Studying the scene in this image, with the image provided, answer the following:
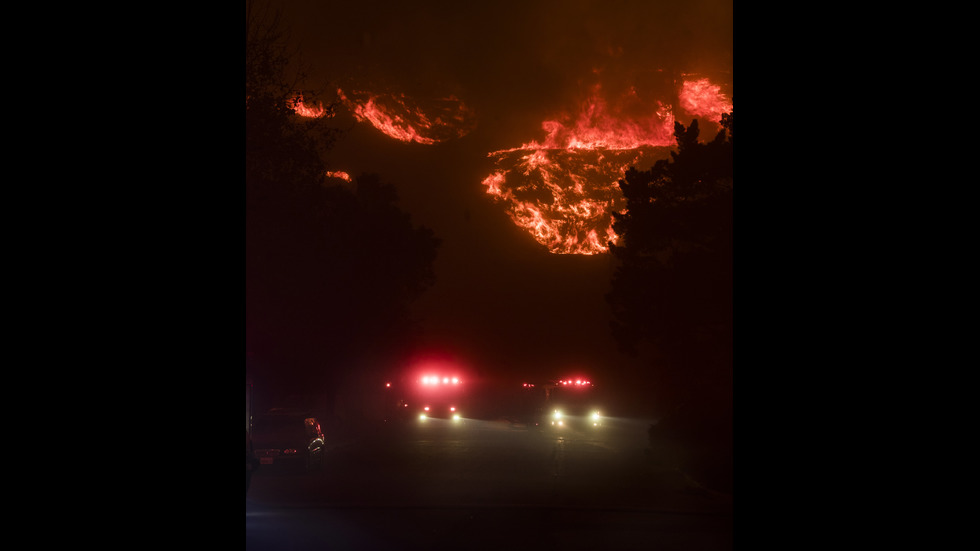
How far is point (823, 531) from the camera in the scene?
3393 millimetres

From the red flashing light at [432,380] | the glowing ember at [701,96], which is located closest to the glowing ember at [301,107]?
the red flashing light at [432,380]

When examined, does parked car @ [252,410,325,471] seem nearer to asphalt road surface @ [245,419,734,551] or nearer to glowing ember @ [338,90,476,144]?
asphalt road surface @ [245,419,734,551]

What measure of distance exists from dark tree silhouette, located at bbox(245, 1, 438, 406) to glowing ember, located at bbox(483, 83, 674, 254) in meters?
103

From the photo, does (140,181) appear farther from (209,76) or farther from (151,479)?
(151,479)

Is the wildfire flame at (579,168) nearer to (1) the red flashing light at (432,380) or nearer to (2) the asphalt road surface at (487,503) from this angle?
(1) the red flashing light at (432,380)

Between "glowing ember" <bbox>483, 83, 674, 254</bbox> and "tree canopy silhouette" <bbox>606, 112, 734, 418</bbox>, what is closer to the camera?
"tree canopy silhouette" <bbox>606, 112, 734, 418</bbox>

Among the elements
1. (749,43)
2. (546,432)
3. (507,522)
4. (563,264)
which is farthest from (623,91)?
(749,43)

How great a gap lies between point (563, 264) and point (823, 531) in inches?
6683

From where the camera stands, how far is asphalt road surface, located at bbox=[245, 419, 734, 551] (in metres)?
14.0

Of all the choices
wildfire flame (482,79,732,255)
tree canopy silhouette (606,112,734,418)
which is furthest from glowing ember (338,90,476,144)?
tree canopy silhouette (606,112,734,418)

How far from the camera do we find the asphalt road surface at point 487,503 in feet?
46.0

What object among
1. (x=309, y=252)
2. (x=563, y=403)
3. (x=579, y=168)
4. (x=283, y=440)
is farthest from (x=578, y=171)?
(x=283, y=440)

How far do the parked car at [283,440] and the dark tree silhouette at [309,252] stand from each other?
6.57 metres

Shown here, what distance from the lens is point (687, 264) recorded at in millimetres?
32812
